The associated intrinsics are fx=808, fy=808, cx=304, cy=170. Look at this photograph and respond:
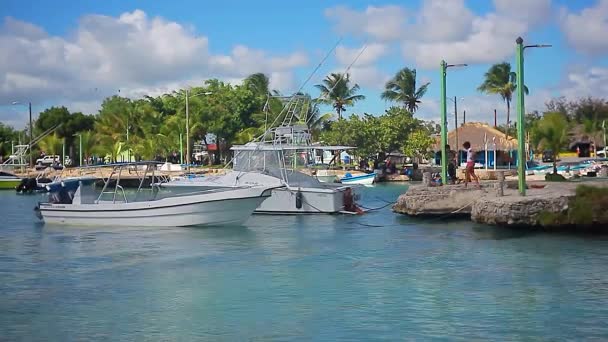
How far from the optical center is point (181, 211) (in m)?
29.2

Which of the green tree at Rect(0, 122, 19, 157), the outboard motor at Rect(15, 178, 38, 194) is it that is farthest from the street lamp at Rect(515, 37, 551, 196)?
the green tree at Rect(0, 122, 19, 157)

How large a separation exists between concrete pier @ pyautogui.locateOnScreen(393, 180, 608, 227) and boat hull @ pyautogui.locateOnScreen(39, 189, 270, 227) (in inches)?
255

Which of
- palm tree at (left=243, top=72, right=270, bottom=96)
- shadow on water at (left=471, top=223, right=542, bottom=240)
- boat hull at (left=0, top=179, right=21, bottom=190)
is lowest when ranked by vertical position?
shadow on water at (left=471, top=223, right=542, bottom=240)

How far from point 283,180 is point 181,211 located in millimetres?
7295

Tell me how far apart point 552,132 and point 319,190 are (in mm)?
23745

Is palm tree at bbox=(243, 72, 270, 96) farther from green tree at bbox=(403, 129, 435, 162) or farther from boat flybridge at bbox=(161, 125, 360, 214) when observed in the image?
boat flybridge at bbox=(161, 125, 360, 214)

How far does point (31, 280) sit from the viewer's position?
19.3 meters

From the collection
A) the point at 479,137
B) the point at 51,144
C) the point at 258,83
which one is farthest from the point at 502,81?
the point at 51,144

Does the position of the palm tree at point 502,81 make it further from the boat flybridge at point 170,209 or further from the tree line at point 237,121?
Answer: the boat flybridge at point 170,209

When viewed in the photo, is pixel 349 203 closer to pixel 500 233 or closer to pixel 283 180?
pixel 283 180

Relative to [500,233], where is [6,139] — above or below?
above

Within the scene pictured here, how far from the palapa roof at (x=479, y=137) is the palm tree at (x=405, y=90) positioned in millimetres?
5420

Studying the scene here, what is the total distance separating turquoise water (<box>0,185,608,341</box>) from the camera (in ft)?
45.0

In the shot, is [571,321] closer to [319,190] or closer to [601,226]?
[601,226]
